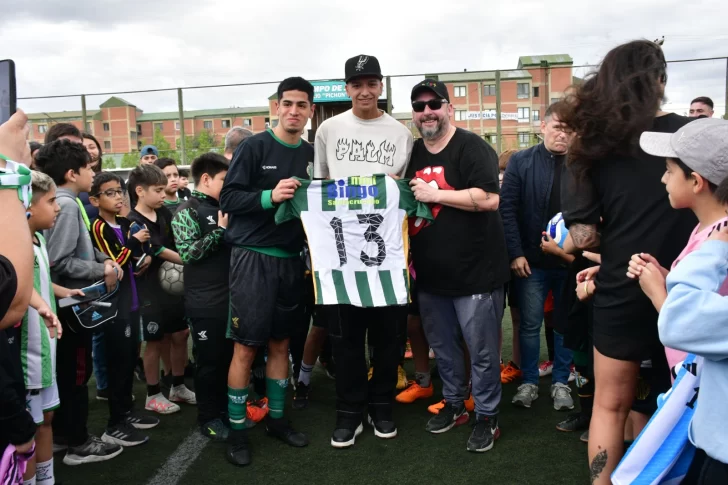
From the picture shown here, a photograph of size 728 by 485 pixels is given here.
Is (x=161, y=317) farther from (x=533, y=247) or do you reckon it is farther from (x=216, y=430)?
(x=533, y=247)

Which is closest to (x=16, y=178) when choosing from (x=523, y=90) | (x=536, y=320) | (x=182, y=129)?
(x=536, y=320)

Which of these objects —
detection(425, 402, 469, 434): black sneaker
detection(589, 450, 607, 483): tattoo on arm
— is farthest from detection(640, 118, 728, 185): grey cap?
detection(425, 402, 469, 434): black sneaker

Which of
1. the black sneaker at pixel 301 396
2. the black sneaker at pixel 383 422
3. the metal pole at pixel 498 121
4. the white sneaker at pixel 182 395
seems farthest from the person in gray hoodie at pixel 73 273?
the metal pole at pixel 498 121

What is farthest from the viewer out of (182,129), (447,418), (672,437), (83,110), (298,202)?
(182,129)

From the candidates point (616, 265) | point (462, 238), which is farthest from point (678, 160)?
point (462, 238)

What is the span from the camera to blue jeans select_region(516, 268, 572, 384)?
4426 mm

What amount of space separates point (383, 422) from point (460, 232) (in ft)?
4.62

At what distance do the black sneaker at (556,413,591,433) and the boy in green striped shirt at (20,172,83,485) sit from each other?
3.14 m

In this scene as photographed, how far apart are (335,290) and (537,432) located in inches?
67.2

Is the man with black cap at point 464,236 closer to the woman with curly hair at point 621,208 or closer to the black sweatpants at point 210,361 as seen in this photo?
the woman with curly hair at point 621,208

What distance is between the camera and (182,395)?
4723mm

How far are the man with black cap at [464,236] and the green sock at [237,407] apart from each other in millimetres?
1417

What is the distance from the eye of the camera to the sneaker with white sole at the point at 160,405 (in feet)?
14.7

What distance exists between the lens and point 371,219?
362 cm
